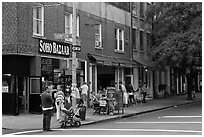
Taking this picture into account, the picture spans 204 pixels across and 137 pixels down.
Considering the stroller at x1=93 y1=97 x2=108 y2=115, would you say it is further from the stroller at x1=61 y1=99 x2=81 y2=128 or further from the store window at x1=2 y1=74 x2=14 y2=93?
the store window at x1=2 y1=74 x2=14 y2=93

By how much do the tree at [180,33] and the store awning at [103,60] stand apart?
3058 mm

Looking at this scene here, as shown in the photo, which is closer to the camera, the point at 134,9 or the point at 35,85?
the point at 35,85

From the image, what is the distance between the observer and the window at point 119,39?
28.7 meters

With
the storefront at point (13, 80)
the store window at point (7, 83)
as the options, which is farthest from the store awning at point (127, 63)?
the store window at point (7, 83)

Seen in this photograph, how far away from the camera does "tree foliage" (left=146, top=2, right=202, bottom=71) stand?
24.4 m

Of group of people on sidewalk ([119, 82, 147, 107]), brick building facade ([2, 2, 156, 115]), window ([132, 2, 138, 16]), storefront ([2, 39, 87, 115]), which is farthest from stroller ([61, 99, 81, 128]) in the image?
window ([132, 2, 138, 16])

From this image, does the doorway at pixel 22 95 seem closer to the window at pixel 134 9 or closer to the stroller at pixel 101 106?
the stroller at pixel 101 106

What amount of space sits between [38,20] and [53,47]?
1.63 metres

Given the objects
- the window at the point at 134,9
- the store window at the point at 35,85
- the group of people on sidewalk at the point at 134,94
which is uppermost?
the window at the point at 134,9

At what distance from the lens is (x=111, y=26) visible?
2761 centimetres

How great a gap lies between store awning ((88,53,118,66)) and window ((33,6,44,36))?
4892mm

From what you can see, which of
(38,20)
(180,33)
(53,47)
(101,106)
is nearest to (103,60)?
(53,47)

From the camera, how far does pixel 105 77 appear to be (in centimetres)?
2669

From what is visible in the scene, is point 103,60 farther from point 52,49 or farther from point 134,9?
point 134,9
